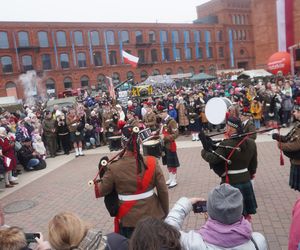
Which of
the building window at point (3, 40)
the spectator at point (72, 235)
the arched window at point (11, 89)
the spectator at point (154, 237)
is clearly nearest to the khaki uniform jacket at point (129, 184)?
the spectator at point (72, 235)

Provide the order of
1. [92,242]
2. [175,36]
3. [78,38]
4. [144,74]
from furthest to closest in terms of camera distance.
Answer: [175,36] < [144,74] < [78,38] < [92,242]

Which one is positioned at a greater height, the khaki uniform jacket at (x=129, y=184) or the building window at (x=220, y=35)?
the building window at (x=220, y=35)

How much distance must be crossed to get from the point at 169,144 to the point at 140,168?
4.00 m

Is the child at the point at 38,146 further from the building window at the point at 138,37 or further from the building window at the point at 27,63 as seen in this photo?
the building window at the point at 138,37

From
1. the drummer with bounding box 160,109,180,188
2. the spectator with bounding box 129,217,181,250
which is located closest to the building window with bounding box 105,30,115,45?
the drummer with bounding box 160,109,180,188

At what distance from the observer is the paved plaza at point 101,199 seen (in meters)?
5.45

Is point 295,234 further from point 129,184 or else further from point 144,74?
point 144,74

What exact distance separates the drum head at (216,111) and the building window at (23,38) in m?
48.9

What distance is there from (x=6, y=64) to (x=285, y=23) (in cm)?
3827

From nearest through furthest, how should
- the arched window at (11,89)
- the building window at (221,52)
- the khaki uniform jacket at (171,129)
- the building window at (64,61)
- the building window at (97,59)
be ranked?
the khaki uniform jacket at (171,129), the arched window at (11,89), the building window at (64,61), the building window at (97,59), the building window at (221,52)

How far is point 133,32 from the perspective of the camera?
58031mm

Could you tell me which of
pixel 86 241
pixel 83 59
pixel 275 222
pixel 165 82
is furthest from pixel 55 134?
pixel 83 59

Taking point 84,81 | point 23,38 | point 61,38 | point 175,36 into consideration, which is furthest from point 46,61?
point 175,36

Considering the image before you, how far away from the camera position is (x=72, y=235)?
2.29 m
